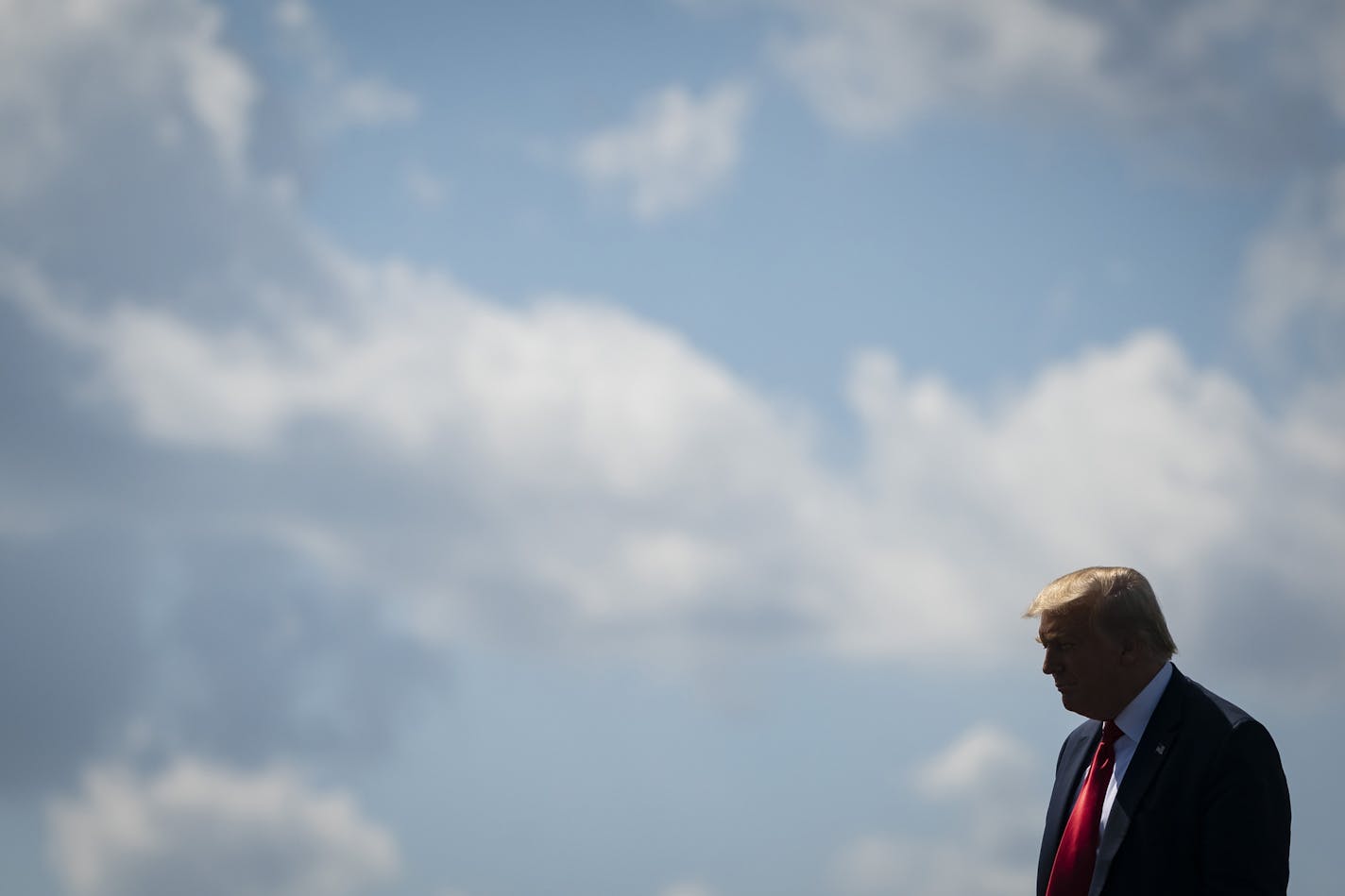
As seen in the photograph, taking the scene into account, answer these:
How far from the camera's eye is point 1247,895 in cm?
680

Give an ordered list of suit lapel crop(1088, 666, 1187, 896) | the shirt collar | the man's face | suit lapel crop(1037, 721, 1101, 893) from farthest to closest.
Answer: suit lapel crop(1037, 721, 1101, 893) < the shirt collar < the man's face < suit lapel crop(1088, 666, 1187, 896)

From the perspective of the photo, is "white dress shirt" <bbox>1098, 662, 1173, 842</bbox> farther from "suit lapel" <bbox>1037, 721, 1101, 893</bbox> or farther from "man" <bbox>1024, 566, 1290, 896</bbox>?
"suit lapel" <bbox>1037, 721, 1101, 893</bbox>

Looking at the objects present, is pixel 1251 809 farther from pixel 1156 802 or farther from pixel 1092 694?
pixel 1092 694

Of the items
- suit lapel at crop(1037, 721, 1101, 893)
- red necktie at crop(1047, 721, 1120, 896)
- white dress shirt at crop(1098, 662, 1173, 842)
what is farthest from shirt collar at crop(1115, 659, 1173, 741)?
suit lapel at crop(1037, 721, 1101, 893)

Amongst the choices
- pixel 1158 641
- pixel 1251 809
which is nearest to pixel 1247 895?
pixel 1251 809

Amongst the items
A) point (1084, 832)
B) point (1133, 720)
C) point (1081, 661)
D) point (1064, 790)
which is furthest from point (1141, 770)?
point (1064, 790)

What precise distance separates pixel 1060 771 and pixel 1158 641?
1376 mm

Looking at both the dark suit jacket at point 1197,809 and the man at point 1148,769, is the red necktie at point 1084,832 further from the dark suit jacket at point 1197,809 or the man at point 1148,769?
the dark suit jacket at point 1197,809

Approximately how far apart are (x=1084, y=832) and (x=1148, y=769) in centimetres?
63

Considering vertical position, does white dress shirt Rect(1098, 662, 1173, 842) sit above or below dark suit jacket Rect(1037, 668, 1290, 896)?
above

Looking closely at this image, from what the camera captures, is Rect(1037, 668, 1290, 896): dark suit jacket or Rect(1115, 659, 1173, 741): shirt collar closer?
Rect(1037, 668, 1290, 896): dark suit jacket

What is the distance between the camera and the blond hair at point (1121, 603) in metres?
7.46

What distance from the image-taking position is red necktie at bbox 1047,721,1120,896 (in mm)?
7660

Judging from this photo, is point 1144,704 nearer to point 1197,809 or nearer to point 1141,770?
point 1141,770
